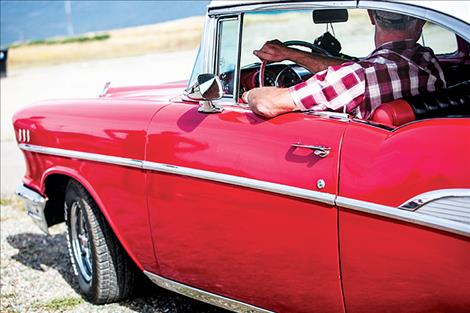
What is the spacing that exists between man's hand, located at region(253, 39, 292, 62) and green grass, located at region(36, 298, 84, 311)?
188 centimetres

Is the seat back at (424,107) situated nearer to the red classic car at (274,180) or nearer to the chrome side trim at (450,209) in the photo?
the red classic car at (274,180)

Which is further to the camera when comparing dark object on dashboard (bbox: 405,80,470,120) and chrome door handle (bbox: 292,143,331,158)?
dark object on dashboard (bbox: 405,80,470,120)

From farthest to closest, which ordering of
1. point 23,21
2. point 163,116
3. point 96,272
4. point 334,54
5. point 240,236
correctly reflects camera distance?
1. point 23,21
2. point 96,272
3. point 334,54
4. point 163,116
5. point 240,236

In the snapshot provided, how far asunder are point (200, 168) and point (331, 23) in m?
0.96

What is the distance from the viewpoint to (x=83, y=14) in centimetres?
530

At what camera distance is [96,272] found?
404cm

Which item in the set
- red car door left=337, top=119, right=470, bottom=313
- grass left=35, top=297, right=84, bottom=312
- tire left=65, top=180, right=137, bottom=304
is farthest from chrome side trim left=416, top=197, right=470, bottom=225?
grass left=35, top=297, right=84, bottom=312

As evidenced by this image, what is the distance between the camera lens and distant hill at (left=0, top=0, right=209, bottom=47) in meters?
4.42

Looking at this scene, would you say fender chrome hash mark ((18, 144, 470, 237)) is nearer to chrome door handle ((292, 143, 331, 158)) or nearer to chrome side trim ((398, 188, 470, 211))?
chrome side trim ((398, 188, 470, 211))

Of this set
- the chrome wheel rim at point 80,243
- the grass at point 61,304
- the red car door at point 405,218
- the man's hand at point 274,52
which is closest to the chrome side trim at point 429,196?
the red car door at point 405,218

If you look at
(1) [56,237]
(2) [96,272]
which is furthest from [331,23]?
(1) [56,237]

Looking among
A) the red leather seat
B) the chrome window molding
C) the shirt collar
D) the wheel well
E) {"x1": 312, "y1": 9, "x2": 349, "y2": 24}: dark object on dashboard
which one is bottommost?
the wheel well

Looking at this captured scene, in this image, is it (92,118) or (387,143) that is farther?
(92,118)

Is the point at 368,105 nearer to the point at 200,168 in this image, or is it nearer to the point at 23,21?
the point at 200,168
